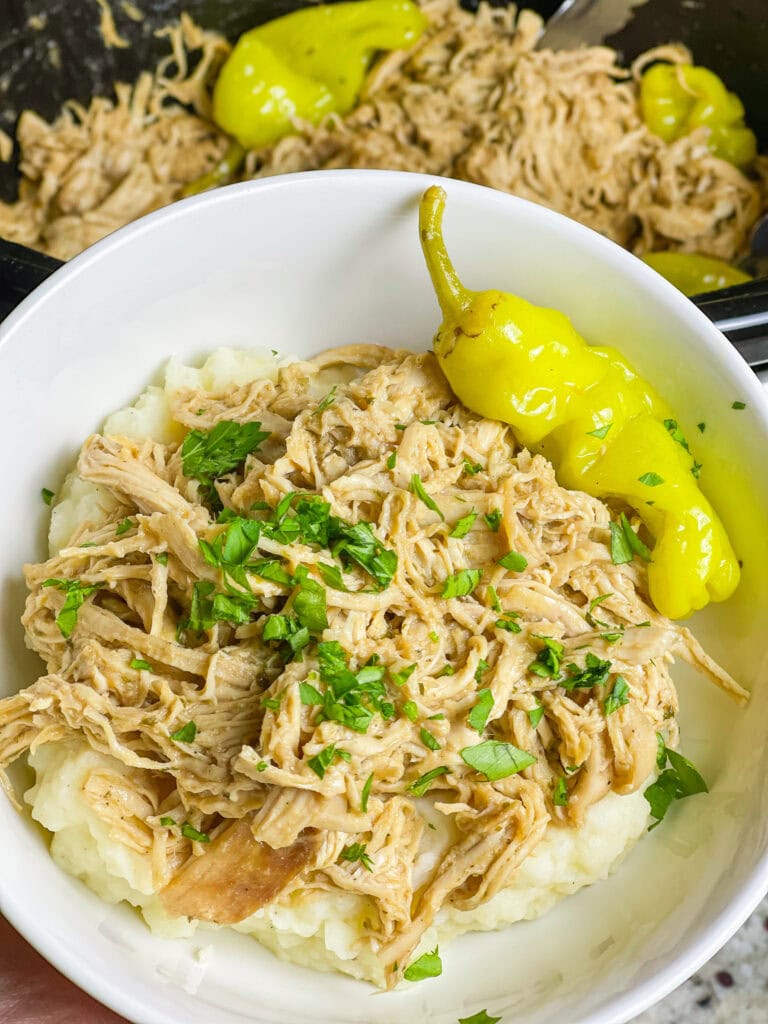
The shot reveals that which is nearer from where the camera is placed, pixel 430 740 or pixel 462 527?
pixel 430 740

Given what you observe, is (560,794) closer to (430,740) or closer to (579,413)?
(430,740)

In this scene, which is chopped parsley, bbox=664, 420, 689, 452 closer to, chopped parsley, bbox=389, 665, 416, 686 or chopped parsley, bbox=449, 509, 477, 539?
chopped parsley, bbox=449, 509, 477, 539

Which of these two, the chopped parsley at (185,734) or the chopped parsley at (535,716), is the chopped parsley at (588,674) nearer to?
the chopped parsley at (535,716)

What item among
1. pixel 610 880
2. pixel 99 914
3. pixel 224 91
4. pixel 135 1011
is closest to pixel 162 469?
pixel 99 914

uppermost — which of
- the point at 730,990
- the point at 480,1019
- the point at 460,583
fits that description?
the point at 460,583

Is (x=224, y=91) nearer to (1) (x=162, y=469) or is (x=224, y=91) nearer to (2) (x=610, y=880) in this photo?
(1) (x=162, y=469)

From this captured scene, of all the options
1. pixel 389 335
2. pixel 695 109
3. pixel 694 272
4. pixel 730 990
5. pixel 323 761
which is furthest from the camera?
pixel 695 109

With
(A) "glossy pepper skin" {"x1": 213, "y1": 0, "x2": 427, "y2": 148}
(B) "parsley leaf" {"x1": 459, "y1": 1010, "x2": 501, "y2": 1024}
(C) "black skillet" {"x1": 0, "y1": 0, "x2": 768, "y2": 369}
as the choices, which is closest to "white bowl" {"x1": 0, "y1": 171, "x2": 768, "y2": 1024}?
(B) "parsley leaf" {"x1": 459, "y1": 1010, "x2": 501, "y2": 1024}

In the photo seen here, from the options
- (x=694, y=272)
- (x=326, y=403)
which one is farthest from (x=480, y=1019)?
(x=694, y=272)
